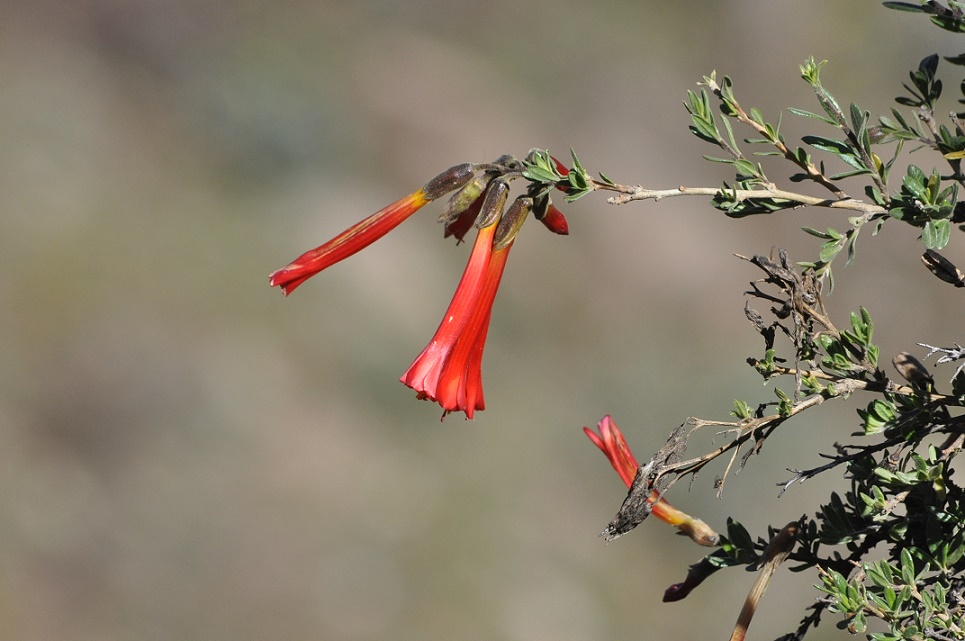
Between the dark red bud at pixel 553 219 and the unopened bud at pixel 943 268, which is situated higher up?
the dark red bud at pixel 553 219

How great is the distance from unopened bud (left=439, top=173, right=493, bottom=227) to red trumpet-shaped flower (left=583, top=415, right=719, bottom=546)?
398 mm

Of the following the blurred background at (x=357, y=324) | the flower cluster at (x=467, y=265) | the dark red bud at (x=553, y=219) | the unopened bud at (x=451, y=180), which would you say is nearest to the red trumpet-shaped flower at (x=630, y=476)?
the flower cluster at (x=467, y=265)

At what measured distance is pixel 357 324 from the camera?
8055 mm

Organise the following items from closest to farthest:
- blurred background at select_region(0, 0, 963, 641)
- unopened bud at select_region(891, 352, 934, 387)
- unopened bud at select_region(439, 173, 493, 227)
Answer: unopened bud at select_region(891, 352, 934, 387), unopened bud at select_region(439, 173, 493, 227), blurred background at select_region(0, 0, 963, 641)

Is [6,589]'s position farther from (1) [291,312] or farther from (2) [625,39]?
(2) [625,39]

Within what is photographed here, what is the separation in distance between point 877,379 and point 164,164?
26.3 feet

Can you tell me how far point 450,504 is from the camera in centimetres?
739

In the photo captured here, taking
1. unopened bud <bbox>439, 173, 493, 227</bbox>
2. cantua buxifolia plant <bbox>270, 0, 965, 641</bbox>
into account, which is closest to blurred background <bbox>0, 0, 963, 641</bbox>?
unopened bud <bbox>439, 173, 493, 227</bbox>

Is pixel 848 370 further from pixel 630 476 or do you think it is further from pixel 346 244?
pixel 346 244

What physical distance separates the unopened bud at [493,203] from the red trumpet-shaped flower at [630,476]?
1.19 feet

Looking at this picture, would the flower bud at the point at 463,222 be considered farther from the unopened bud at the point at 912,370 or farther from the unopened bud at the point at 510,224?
the unopened bud at the point at 912,370

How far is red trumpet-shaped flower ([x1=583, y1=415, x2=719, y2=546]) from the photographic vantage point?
57.2 inches

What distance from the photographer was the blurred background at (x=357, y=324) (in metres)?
6.69

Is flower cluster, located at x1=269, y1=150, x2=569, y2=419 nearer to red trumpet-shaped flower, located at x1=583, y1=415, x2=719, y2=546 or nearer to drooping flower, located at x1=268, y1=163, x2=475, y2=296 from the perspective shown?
drooping flower, located at x1=268, y1=163, x2=475, y2=296
